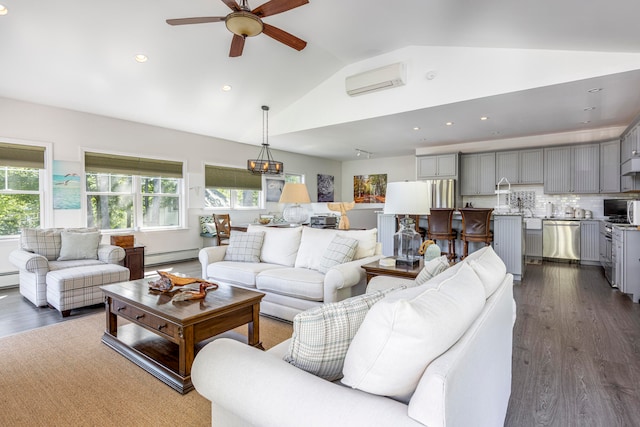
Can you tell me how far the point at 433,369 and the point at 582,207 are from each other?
757cm

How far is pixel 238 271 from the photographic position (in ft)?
11.6

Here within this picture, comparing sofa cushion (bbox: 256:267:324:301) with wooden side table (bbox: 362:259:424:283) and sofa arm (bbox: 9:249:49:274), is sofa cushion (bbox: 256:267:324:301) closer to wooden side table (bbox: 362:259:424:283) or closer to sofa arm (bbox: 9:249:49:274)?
wooden side table (bbox: 362:259:424:283)

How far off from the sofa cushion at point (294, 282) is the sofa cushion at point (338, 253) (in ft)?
0.37

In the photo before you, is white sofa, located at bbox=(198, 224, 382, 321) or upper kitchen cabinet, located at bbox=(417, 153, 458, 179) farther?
upper kitchen cabinet, located at bbox=(417, 153, 458, 179)

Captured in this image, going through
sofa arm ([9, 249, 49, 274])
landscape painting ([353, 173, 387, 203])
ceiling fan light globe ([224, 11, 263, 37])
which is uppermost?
ceiling fan light globe ([224, 11, 263, 37])

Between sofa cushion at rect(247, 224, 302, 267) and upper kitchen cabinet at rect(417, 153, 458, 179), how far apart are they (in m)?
4.87

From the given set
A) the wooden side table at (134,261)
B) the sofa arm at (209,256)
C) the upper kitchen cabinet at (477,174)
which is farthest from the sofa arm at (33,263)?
the upper kitchen cabinet at (477,174)

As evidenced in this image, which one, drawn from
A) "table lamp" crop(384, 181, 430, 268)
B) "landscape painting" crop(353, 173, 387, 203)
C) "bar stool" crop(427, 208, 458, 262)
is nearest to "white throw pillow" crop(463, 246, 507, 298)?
"table lamp" crop(384, 181, 430, 268)

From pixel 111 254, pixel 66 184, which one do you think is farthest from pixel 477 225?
pixel 66 184

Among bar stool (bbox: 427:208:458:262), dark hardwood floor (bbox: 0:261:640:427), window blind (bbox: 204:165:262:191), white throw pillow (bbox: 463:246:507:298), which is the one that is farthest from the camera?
window blind (bbox: 204:165:262:191)

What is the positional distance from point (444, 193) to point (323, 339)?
7.04 m

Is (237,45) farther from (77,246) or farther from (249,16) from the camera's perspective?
(77,246)

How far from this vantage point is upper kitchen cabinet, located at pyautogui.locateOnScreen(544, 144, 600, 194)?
20.6 feet

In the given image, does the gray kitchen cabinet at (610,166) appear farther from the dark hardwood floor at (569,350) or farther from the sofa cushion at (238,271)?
the sofa cushion at (238,271)
